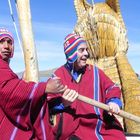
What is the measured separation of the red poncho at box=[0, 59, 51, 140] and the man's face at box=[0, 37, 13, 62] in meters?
0.13

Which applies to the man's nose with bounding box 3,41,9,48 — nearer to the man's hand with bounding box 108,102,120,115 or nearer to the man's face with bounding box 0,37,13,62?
the man's face with bounding box 0,37,13,62

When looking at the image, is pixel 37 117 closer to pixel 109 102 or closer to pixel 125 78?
pixel 109 102

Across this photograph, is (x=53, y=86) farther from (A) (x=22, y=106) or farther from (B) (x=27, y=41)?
(B) (x=27, y=41)

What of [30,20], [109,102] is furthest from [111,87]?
[30,20]

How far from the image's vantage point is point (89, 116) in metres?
3.57

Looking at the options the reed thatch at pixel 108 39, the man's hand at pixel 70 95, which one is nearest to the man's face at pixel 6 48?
the man's hand at pixel 70 95

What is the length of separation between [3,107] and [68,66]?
3.19 feet

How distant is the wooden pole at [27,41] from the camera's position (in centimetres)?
476

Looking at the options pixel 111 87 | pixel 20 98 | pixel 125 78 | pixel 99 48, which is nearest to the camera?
pixel 20 98

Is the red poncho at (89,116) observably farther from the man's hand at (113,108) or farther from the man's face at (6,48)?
the man's face at (6,48)

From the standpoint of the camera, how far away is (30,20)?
486 cm

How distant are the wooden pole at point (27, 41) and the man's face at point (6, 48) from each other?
5.25ft

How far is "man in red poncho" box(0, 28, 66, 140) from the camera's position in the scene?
9.45 feet

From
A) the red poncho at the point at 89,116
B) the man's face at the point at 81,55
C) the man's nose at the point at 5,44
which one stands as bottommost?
the red poncho at the point at 89,116
